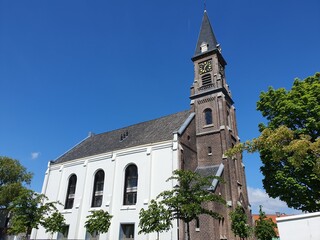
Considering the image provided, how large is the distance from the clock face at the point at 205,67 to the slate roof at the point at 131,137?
567 centimetres

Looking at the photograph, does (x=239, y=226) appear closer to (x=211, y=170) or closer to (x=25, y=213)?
(x=211, y=170)

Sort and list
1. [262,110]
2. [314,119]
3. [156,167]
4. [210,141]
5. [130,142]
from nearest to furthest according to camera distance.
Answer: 1. [314,119]
2. [262,110]
3. [156,167]
4. [210,141]
5. [130,142]

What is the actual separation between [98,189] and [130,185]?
476 cm

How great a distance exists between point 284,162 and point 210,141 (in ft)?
28.4

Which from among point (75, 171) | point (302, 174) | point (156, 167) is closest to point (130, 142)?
point (156, 167)

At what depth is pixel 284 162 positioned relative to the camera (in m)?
18.9

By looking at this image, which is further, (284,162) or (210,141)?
(210,141)

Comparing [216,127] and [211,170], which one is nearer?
[211,170]

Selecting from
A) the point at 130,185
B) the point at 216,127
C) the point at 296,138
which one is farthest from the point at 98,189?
the point at 296,138

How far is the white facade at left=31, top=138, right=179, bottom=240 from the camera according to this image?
22.6 metres

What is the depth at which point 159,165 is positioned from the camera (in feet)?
76.9

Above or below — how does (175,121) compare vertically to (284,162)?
above

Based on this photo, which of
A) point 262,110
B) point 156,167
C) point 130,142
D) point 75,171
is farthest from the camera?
point 75,171

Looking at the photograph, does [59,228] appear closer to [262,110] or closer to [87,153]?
[87,153]
